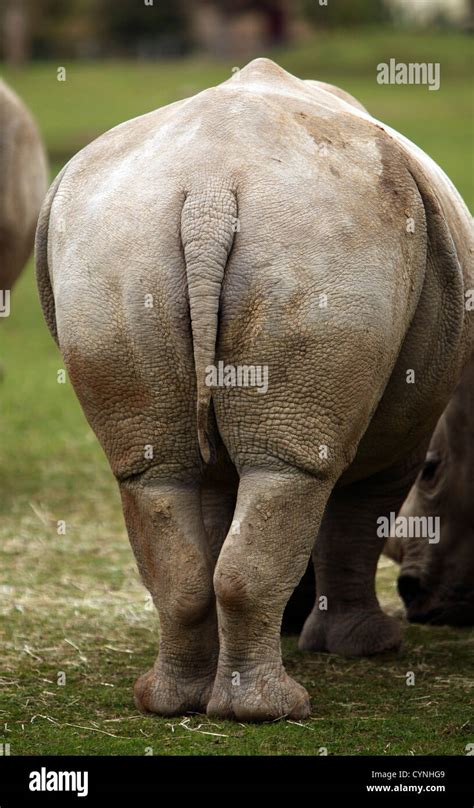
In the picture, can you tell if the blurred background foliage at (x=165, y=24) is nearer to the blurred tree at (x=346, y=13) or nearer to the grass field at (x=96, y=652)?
the blurred tree at (x=346, y=13)

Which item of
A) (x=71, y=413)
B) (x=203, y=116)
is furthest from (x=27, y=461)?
(x=203, y=116)

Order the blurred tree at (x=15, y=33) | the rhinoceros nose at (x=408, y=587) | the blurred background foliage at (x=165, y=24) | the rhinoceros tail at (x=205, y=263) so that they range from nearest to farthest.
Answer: the rhinoceros tail at (x=205, y=263)
the rhinoceros nose at (x=408, y=587)
the blurred tree at (x=15, y=33)
the blurred background foliage at (x=165, y=24)

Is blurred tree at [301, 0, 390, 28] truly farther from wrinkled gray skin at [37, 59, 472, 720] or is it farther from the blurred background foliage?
wrinkled gray skin at [37, 59, 472, 720]

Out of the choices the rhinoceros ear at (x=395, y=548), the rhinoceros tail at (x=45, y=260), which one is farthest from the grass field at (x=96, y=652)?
the rhinoceros tail at (x=45, y=260)

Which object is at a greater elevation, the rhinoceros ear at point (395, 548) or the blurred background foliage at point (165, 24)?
the blurred background foliage at point (165, 24)

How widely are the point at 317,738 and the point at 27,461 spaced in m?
5.06

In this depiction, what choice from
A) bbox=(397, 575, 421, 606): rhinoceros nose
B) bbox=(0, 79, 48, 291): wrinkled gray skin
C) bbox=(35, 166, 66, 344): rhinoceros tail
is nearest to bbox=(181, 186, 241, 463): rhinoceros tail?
bbox=(35, 166, 66, 344): rhinoceros tail

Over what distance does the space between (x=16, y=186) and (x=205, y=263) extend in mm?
4915

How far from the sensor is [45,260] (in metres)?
4.65

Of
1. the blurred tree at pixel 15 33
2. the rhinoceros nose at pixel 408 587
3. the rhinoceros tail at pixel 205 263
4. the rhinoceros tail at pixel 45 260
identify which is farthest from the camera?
the blurred tree at pixel 15 33

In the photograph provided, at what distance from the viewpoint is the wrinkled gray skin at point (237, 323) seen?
13.2 ft

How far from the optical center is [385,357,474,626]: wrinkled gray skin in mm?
5629

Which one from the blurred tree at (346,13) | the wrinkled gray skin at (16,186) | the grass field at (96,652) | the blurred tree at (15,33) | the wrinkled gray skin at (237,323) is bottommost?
the grass field at (96,652)
